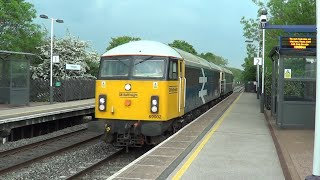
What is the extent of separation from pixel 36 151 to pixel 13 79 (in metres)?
11.2

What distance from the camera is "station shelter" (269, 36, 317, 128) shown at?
49.3ft

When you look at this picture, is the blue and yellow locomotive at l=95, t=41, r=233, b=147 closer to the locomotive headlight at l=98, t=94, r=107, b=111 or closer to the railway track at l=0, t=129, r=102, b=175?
the locomotive headlight at l=98, t=94, r=107, b=111

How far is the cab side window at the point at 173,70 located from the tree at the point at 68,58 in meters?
27.3

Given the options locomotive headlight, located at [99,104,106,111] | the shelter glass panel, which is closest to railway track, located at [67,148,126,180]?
locomotive headlight, located at [99,104,106,111]

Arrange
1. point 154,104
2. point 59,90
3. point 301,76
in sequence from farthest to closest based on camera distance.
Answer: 1. point 59,90
2. point 301,76
3. point 154,104

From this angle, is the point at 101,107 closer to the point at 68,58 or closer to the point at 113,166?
the point at 113,166

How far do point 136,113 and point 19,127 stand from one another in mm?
7288

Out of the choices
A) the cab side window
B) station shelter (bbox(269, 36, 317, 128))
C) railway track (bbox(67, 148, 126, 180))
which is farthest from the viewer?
station shelter (bbox(269, 36, 317, 128))

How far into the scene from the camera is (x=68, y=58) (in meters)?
43.2

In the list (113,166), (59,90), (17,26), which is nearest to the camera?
(113,166)

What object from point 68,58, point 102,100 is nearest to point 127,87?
point 102,100

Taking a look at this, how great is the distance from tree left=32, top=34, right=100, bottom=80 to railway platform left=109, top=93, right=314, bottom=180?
90.2 ft

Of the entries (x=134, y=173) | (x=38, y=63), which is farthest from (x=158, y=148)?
(x=38, y=63)

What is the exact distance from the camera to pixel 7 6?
3522cm
